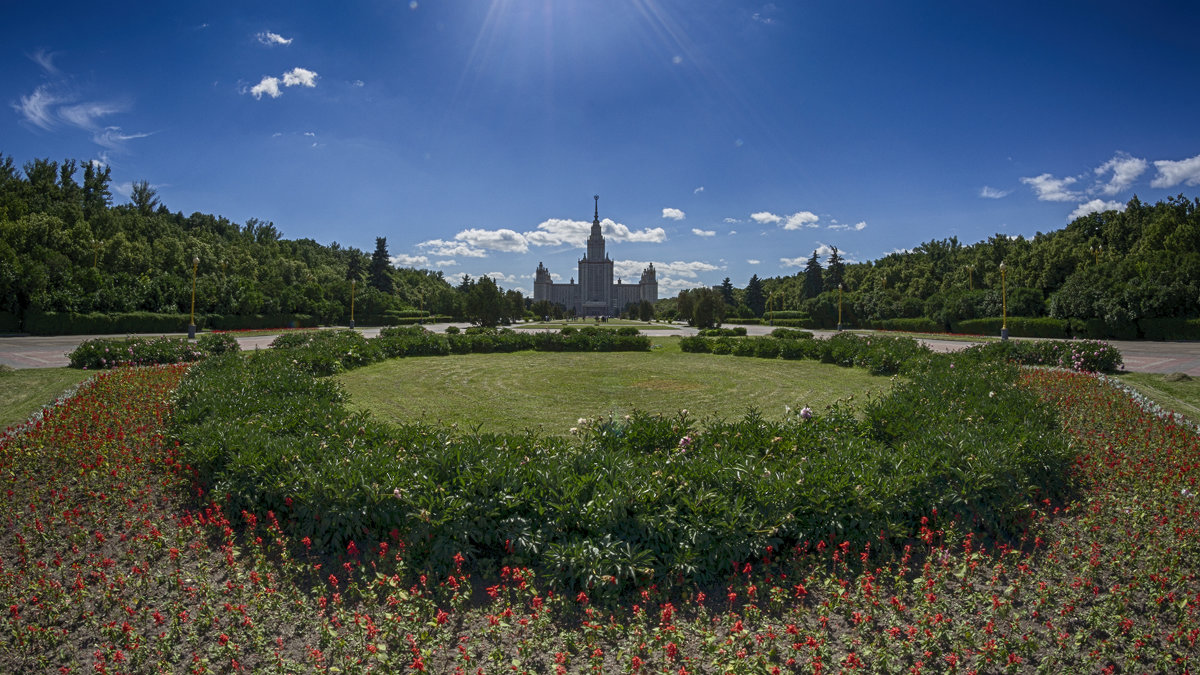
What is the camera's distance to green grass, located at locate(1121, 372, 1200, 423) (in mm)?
9864

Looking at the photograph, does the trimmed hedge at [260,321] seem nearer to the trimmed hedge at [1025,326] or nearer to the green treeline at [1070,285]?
the green treeline at [1070,285]

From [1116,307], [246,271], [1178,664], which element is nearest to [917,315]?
[1116,307]

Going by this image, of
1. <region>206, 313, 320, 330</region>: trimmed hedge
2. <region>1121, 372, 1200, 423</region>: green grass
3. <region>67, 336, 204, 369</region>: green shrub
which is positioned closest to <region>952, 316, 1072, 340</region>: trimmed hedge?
<region>1121, 372, 1200, 423</region>: green grass

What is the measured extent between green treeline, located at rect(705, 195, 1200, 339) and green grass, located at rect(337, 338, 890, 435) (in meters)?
24.5

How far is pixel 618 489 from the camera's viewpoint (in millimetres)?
4223

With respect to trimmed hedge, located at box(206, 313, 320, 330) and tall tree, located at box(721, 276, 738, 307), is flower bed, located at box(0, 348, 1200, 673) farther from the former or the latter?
tall tree, located at box(721, 276, 738, 307)

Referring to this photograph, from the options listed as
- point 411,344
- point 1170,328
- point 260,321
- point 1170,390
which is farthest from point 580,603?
point 260,321

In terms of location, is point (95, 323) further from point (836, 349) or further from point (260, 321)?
point (836, 349)

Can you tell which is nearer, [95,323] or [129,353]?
[129,353]

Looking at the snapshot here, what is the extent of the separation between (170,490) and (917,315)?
5372cm

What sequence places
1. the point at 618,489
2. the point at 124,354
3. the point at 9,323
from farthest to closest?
1. the point at 9,323
2. the point at 124,354
3. the point at 618,489

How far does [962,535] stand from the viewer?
446 cm

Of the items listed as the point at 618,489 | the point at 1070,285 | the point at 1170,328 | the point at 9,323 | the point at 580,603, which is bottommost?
the point at 580,603

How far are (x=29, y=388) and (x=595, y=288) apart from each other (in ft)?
439
